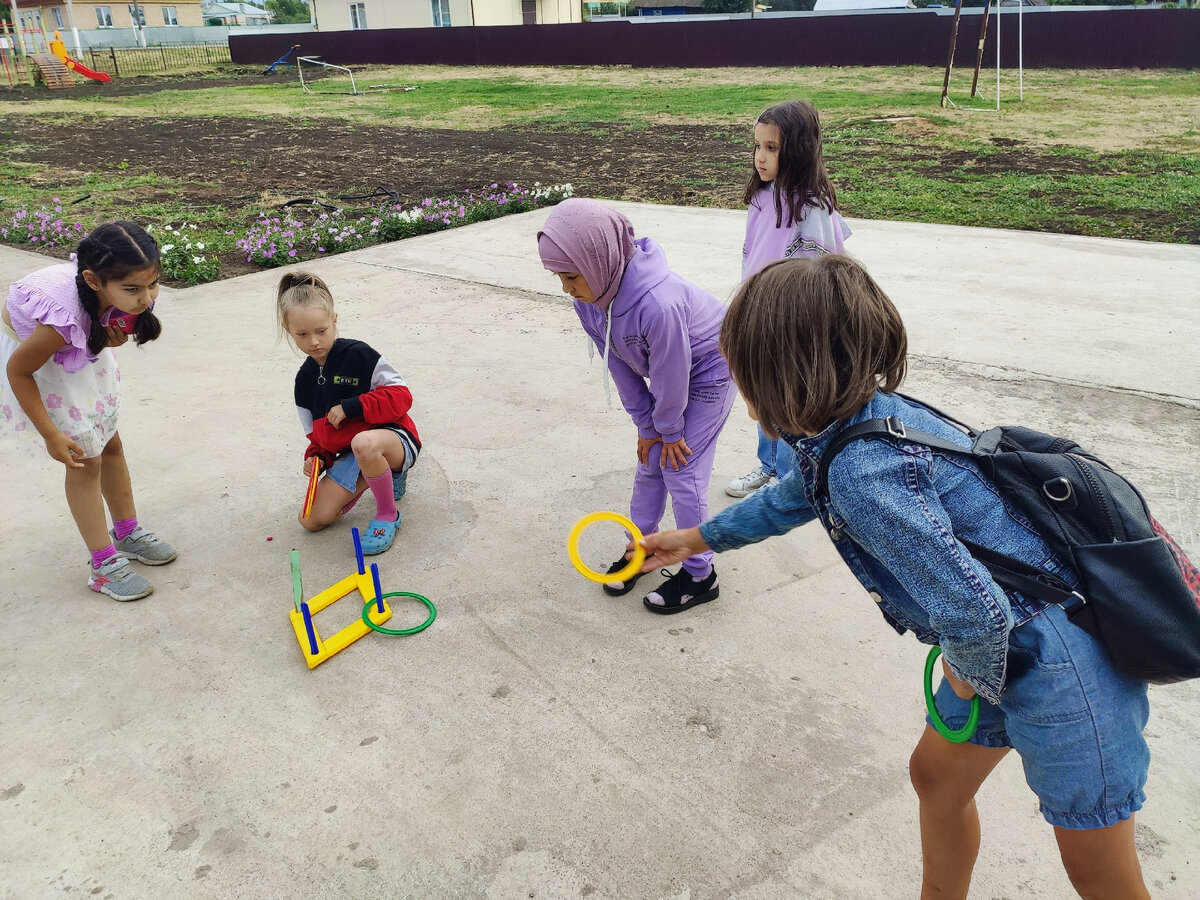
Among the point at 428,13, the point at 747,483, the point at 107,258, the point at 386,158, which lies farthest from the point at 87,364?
the point at 428,13

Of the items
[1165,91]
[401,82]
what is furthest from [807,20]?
[401,82]

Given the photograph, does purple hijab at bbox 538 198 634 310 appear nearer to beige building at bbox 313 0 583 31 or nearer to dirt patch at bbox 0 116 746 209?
dirt patch at bbox 0 116 746 209

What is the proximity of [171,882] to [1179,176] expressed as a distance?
13.1 m

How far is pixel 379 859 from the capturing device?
2.09 metres

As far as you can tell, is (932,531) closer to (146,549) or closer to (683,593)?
(683,593)

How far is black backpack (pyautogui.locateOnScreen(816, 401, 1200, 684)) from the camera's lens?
1.31 m

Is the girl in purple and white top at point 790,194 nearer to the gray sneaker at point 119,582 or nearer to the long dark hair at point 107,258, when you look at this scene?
the long dark hair at point 107,258

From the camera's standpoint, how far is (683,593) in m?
3.00

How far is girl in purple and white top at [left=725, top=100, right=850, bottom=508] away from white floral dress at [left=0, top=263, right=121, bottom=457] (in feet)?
7.33

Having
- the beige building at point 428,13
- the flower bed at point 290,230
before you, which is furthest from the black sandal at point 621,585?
the beige building at point 428,13

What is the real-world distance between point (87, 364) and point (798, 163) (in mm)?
2563

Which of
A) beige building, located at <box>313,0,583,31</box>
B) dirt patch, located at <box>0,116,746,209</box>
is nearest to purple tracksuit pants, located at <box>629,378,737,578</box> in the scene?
dirt patch, located at <box>0,116,746,209</box>

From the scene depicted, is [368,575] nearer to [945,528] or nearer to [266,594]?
[266,594]

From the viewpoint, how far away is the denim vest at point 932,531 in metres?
1.33
